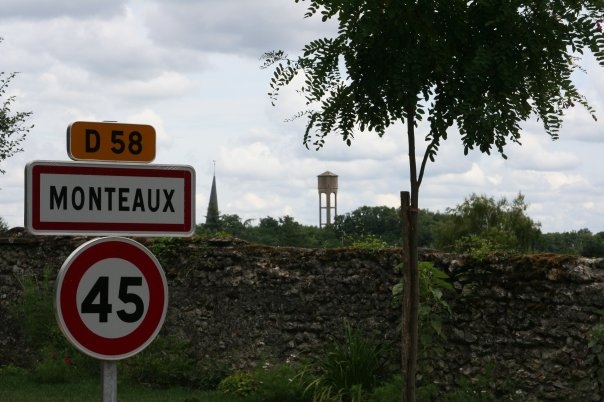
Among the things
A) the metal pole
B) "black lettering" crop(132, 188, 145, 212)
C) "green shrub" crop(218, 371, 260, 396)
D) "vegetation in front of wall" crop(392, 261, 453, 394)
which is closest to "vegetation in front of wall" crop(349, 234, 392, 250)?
"vegetation in front of wall" crop(392, 261, 453, 394)

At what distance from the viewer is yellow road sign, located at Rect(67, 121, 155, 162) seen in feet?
17.9

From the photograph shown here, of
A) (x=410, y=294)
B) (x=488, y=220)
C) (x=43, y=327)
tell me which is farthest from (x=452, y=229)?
(x=410, y=294)

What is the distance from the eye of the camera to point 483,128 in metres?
6.80

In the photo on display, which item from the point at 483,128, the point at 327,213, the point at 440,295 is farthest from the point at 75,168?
the point at 327,213

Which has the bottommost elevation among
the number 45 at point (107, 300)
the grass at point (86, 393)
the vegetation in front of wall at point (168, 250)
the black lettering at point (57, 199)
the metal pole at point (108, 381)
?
the grass at point (86, 393)

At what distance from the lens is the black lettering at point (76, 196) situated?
5.40 m

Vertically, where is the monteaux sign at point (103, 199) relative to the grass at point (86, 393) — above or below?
above

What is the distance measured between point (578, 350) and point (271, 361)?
13.2 ft

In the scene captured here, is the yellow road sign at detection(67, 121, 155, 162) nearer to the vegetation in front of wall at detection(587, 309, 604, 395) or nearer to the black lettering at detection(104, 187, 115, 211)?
the black lettering at detection(104, 187, 115, 211)

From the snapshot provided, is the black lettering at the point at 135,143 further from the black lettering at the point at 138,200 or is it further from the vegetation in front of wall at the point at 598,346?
Answer: the vegetation in front of wall at the point at 598,346

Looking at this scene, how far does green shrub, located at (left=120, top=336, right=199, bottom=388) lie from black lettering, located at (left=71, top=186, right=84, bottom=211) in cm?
832

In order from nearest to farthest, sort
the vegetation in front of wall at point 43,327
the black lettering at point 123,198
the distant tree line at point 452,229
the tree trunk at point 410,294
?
the black lettering at point 123,198, the tree trunk at point 410,294, the vegetation in front of wall at point 43,327, the distant tree line at point 452,229

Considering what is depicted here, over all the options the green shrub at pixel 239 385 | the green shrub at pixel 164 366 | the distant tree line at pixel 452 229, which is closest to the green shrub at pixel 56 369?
the green shrub at pixel 164 366

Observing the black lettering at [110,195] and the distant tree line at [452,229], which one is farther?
the distant tree line at [452,229]
